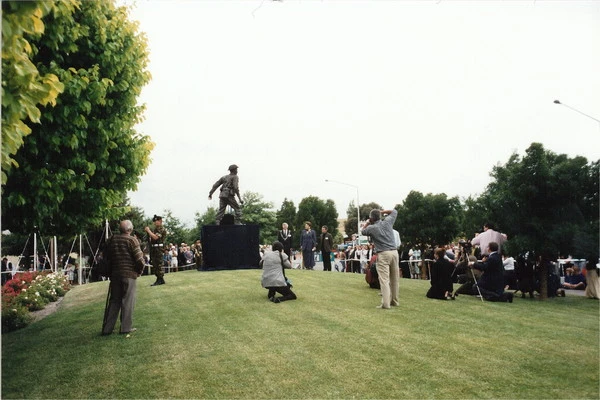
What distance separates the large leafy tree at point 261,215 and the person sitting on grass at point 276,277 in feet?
230

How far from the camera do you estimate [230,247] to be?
19562 mm

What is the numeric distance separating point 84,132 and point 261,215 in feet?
254

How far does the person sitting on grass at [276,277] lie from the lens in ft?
41.5

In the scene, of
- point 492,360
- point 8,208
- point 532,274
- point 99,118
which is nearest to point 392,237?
point 492,360

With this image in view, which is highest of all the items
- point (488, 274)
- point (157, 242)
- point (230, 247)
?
point (157, 242)

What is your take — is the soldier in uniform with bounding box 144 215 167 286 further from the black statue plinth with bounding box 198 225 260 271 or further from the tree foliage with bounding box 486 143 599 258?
the tree foliage with bounding box 486 143 599 258

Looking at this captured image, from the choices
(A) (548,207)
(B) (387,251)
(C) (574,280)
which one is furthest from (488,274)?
(C) (574,280)

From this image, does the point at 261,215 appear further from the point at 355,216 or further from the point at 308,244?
the point at 308,244

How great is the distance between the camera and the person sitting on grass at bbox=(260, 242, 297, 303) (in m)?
12.7

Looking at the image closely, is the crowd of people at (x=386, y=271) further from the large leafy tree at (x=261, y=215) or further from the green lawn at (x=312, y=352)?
the large leafy tree at (x=261, y=215)

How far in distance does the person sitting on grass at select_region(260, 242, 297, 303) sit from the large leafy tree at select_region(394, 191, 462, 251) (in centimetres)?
3272

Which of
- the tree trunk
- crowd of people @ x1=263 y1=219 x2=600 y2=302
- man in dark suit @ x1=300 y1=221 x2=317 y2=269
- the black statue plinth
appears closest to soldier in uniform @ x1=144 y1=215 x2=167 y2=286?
the black statue plinth

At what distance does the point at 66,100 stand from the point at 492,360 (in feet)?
28.1

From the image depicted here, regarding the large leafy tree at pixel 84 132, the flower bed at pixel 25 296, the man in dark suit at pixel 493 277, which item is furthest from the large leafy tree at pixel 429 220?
the large leafy tree at pixel 84 132
